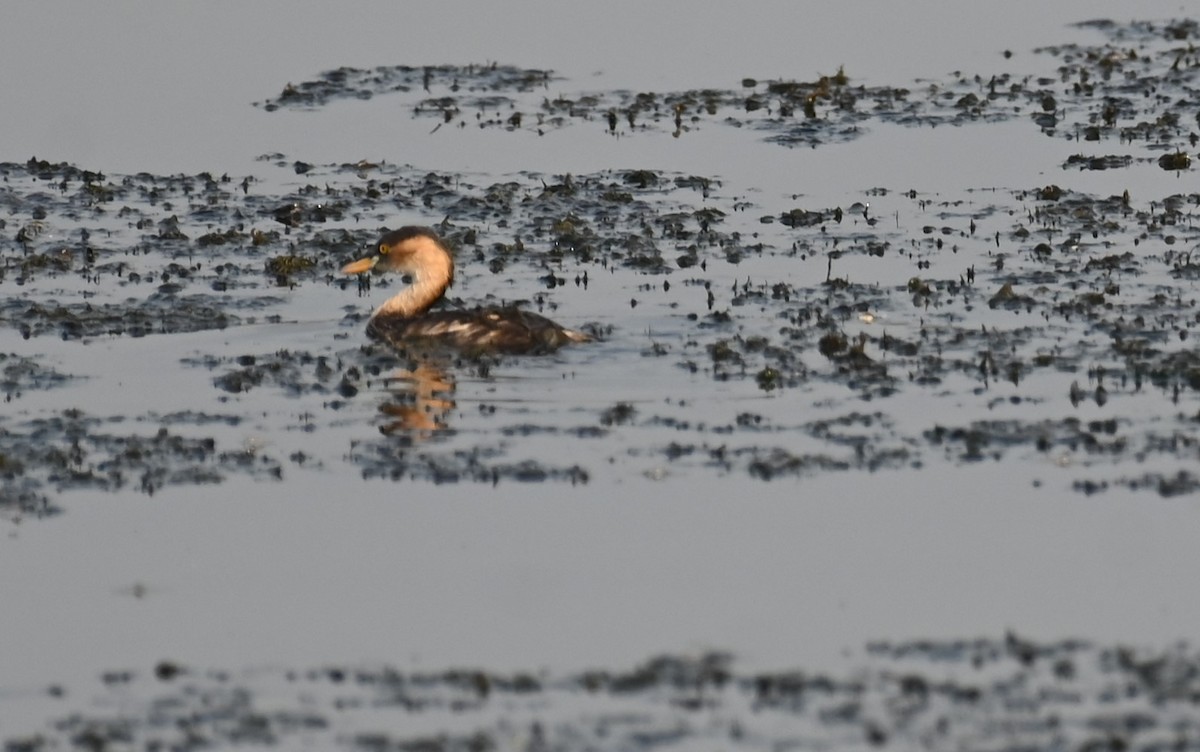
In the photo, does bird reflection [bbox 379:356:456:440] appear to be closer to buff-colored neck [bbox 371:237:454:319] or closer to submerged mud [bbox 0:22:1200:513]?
submerged mud [bbox 0:22:1200:513]

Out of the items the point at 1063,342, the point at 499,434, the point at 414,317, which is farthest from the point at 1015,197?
the point at 499,434

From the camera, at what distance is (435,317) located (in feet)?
52.1

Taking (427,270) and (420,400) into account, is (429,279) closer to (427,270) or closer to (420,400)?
(427,270)

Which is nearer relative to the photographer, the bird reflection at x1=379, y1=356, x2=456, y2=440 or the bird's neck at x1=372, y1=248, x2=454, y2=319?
the bird reflection at x1=379, y1=356, x2=456, y2=440

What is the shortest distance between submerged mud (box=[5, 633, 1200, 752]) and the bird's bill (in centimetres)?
727

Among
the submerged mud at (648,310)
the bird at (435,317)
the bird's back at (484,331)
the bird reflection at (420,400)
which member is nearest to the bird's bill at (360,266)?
the bird at (435,317)

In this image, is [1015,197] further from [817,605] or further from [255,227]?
[817,605]

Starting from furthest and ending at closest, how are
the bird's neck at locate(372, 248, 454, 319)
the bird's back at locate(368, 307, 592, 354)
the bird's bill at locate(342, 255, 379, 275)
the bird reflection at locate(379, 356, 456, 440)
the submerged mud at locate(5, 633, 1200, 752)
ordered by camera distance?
the bird's bill at locate(342, 255, 379, 275), the bird's neck at locate(372, 248, 454, 319), the bird's back at locate(368, 307, 592, 354), the bird reflection at locate(379, 356, 456, 440), the submerged mud at locate(5, 633, 1200, 752)

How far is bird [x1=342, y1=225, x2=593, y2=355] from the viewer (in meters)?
15.4

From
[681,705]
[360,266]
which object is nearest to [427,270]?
[360,266]

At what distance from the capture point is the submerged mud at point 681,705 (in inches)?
355

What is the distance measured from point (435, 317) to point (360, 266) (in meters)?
1.40

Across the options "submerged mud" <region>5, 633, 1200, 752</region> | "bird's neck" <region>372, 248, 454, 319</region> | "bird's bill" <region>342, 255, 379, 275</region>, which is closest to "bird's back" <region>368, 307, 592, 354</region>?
"bird's neck" <region>372, 248, 454, 319</region>

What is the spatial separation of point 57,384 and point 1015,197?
339 inches
